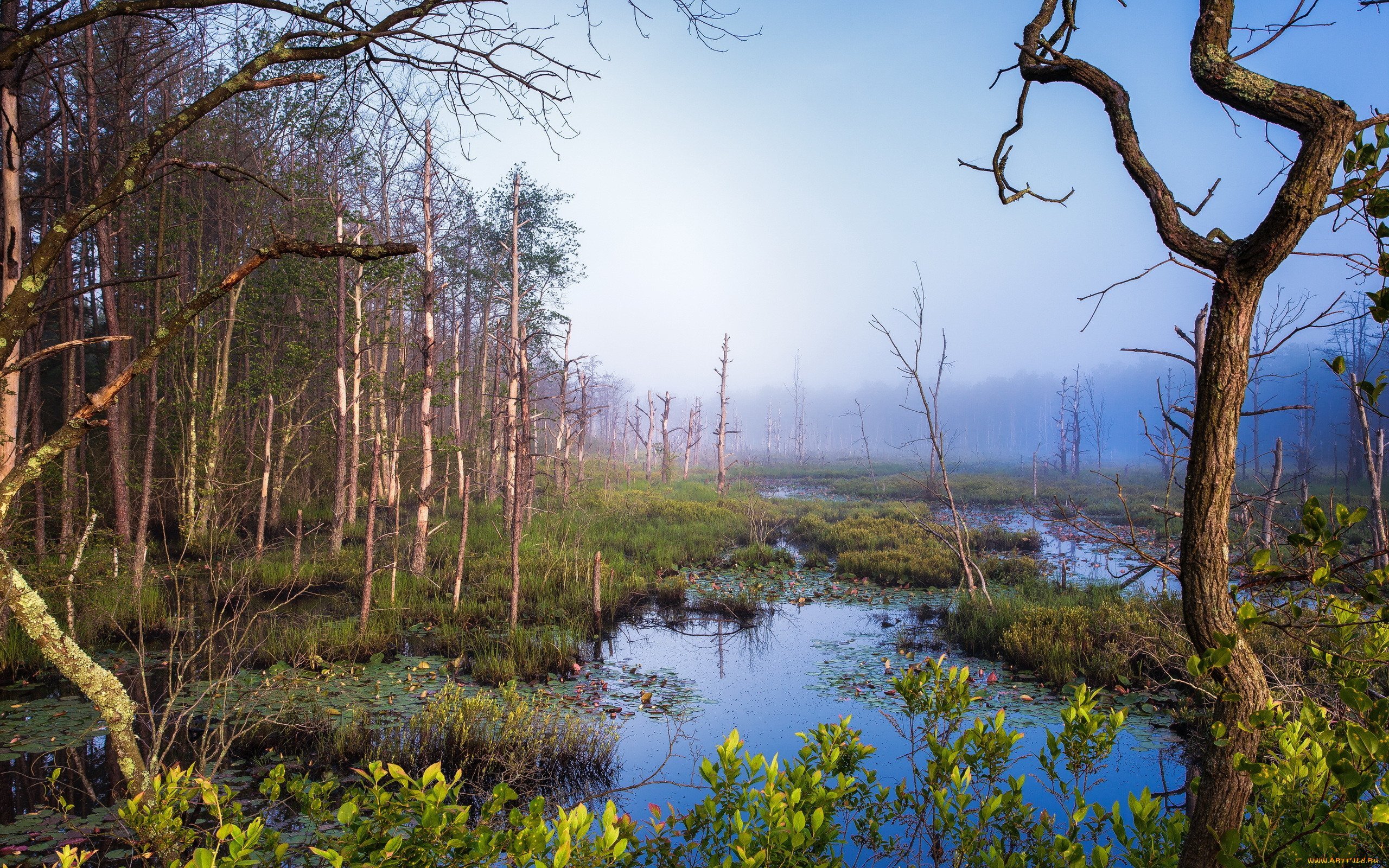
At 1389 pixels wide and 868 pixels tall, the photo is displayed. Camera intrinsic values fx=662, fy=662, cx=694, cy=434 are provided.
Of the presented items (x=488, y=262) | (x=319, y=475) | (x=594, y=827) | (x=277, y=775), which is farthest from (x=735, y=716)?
(x=488, y=262)

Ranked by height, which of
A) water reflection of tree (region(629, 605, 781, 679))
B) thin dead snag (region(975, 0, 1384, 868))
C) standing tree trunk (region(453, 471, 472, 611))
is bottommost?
water reflection of tree (region(629, 605, 781, 679))

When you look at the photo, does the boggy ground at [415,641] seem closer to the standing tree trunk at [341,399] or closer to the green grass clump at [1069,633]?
the green grass clump at [1069,633]

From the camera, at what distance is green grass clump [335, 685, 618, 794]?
202 inches

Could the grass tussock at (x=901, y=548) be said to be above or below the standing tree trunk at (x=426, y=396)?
below

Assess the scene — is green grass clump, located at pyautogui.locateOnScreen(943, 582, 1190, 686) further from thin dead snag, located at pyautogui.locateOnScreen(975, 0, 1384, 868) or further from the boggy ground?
thin dead snag, located at pyautogui.locateOnScreen(975, 0, 1384, 868)

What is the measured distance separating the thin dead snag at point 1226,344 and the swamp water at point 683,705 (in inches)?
66.9

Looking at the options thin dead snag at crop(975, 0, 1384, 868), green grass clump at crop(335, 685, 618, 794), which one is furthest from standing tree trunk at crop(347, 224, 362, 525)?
thin dead snag at crop(975, 0, 1384, 868)

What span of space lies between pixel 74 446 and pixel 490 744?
3835mm

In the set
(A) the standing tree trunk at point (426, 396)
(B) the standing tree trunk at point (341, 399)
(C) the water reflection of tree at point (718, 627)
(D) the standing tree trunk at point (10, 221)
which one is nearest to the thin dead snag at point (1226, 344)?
(D) the standing tree trunk at point (10, 221)

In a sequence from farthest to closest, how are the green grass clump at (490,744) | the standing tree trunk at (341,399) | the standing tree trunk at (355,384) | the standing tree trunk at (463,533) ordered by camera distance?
1. the standing tree trunk at (355,384)
2. the standing tree trunk at (341,399)
3. the standing tree trunk at (463,533)
4. the green grass clump at (490,744)

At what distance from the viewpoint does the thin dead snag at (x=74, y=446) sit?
2186mm

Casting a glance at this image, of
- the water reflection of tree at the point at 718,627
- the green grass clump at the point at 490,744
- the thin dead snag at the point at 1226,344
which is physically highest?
the thin dead snag at the point at 1226,344

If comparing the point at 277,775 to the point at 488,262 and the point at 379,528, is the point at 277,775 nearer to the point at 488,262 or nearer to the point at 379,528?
the point at 379,528

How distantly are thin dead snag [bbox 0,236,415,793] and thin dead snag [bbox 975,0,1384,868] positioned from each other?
2372mm
